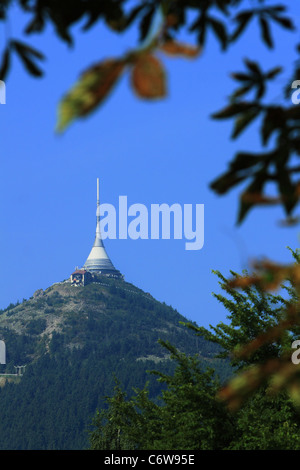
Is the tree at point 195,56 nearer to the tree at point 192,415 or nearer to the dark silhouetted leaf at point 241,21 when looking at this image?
the dark silhouetted leaf at point 241,21

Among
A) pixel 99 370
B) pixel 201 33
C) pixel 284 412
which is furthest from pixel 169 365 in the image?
pixel 201 33

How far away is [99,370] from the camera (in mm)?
192750

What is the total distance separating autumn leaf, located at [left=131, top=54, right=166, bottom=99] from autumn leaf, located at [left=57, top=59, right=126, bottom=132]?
0.04 meters

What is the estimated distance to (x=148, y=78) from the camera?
→ 73.7 inches

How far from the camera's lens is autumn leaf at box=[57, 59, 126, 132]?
1.84m

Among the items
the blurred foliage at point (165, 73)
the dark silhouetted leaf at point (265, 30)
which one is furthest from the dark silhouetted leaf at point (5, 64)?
the dark silhouetted leaf at point (265, 30)

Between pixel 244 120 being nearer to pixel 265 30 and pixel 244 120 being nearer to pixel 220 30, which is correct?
pixel 265 30

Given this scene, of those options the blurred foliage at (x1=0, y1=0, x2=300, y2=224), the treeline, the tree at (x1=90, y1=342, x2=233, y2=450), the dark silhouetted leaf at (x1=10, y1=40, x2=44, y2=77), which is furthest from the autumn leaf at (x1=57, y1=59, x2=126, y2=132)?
the tree at (x1=90, y1=342, x2=233, y2=450)

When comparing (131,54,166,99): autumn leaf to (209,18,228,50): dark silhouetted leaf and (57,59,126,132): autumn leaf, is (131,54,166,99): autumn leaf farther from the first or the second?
(209,18,228,50): dark silhouetted leaf

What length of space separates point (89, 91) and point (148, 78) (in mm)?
155

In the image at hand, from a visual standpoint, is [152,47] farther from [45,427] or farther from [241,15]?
[45,427]

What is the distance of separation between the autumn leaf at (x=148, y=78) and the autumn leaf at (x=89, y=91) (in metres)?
0.04

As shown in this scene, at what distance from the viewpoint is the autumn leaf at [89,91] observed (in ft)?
6.03
